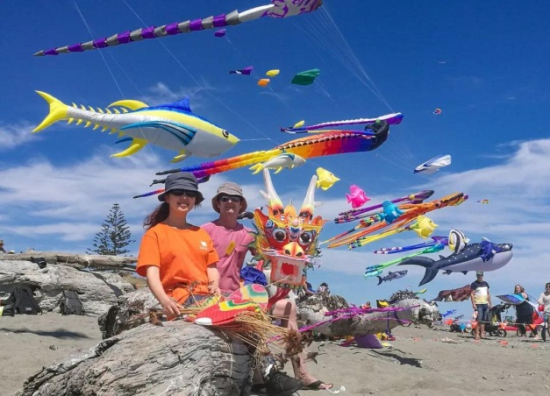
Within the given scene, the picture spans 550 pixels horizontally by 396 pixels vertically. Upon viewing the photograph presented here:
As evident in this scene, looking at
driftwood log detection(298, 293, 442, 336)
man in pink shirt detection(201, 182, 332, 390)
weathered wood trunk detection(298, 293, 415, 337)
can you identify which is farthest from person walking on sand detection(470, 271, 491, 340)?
man in pink shirt detection(201, 182, 332, 390)

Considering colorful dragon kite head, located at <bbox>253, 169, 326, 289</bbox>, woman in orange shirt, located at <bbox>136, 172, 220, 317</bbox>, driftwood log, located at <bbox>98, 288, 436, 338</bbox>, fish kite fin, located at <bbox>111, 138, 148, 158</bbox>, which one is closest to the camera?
woman in orange shirt, located at <bbox>136, 172, 220, 317</bbox>

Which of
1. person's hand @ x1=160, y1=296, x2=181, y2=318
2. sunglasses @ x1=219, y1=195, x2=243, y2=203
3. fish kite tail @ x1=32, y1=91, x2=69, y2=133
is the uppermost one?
fish kite tail @ x1=32, y1=91, x2=69, y2=133

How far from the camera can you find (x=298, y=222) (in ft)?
14.9

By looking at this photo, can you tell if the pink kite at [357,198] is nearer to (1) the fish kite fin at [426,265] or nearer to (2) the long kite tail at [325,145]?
(2) the long kite tail at [325,145]

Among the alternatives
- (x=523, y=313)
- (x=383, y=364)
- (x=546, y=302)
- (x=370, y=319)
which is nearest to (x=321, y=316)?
(x=370, y=319)

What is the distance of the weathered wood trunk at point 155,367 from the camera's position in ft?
8.55

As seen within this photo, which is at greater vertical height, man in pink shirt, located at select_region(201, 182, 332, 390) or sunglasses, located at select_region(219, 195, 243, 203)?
sunglasses, located at select_region(219, 195, 243, 203)

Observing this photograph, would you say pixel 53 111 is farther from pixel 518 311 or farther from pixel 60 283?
pixel 518 311

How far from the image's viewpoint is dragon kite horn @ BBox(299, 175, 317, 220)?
4.64m

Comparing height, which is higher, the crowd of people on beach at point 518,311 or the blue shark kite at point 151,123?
the blue shark kite at point 151,123

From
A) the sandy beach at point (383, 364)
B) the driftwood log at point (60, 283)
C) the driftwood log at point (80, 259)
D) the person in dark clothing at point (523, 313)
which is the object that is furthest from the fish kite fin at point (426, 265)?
the driftwood log at point (80, 259)

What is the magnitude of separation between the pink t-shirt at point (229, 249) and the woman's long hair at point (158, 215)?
0.70 m

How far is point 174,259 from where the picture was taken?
338 cm

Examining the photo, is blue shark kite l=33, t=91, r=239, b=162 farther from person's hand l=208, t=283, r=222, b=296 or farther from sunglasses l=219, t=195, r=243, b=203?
person's hand l=208, t=283, r=222, b=296
